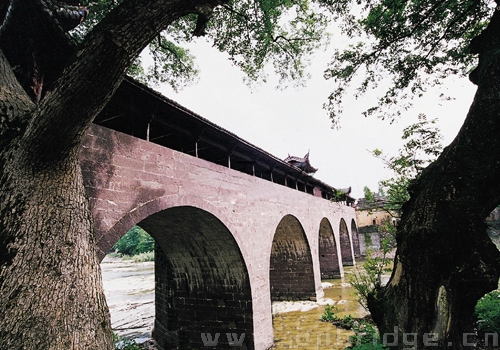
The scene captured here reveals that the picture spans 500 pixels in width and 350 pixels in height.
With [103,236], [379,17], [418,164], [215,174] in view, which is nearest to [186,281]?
[215,174]

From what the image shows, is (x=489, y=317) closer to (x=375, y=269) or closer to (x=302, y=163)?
(x=375, y=269)

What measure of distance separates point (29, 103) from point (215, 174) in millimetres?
A: 3599

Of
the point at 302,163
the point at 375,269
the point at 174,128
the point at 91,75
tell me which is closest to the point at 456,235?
the point at 375,269

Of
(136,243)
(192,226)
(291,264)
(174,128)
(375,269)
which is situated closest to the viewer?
(375,269)

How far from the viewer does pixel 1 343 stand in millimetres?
1657

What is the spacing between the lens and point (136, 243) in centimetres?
4369

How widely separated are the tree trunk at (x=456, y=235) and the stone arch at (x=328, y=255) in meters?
12.4

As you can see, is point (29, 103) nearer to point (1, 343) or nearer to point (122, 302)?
point (1, 343)

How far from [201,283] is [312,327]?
10.7 ft

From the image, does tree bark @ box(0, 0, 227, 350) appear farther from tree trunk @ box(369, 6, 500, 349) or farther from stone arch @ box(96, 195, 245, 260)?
tree trunk @ box(369, 6, 500, 349)

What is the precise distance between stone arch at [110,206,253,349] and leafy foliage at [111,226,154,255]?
121 ft

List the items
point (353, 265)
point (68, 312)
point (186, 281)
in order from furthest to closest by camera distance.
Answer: point (353, 265)
point (186, 281)
point (68, 312)

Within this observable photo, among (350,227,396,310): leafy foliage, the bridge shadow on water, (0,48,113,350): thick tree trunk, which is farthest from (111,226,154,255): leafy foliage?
(0,48,113,350): thick tree trunk

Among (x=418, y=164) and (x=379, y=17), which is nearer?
(x=379, y=17)
